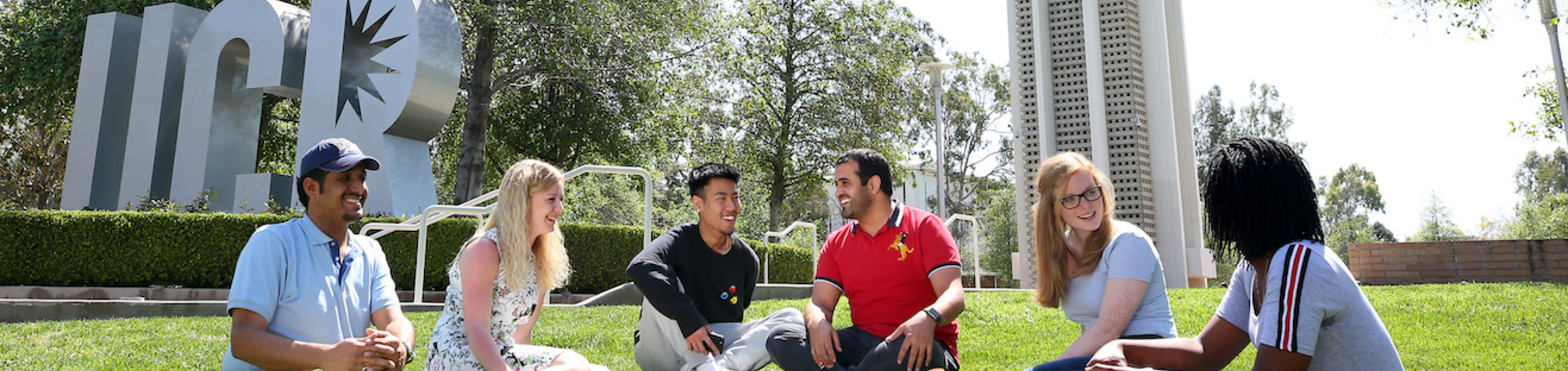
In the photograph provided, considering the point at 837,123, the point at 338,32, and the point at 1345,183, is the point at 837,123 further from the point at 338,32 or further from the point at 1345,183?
the point at 1345,183

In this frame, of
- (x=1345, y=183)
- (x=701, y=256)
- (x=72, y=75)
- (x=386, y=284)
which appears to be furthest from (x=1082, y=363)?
(x=1345, y=183)

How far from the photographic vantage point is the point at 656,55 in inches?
659

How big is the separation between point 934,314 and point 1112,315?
0.57 meters

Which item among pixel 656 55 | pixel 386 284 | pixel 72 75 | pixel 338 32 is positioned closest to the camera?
pixel 386 284

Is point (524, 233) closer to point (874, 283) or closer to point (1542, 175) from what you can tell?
point (874, 283)

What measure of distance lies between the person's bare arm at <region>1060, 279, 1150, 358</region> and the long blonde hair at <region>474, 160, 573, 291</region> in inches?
65.4

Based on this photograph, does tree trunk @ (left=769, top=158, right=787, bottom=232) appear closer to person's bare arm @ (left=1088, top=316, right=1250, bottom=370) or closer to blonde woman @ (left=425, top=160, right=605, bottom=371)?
blonde woman @ (left=425, top=160, right=605, bottom=371)

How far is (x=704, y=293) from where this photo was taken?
362 cm

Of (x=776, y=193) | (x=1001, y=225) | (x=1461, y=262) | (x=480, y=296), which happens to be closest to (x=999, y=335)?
(x=480, y=296)

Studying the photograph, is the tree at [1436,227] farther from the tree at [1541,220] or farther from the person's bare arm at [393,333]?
the person's bare arm at [393,333]


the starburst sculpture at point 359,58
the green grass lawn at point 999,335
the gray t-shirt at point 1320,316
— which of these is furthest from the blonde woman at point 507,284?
the starburst sculpture at point 359,58

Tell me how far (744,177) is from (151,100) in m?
13.2

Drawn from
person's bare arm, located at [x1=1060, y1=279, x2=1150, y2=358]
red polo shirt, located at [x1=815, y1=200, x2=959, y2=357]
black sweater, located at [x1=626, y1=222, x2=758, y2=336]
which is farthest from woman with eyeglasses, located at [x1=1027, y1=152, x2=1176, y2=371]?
black sweater, located at [x1=626, y1=222, x2=758, y2=336]

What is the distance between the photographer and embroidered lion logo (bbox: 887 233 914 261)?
3408 mm
